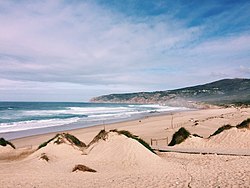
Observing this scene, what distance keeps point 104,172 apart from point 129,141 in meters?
3.12

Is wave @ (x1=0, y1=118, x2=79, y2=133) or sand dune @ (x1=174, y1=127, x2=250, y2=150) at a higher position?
wave @ (x1=0, y1=118, x2=79, y2=133)

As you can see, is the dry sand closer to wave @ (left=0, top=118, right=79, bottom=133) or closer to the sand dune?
the sand dune

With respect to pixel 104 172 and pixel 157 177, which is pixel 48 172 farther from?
pixel 157 177

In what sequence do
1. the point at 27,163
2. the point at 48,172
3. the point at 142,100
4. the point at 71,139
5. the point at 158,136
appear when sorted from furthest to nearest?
the point at 142,100 < the point at 158,136 < the point at 71,139 < the point at 27,163 < the point at 48,172

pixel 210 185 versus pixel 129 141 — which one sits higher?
pixel 129 141

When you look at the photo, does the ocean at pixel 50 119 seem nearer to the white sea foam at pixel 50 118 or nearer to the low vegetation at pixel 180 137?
the white sea foam at pixel 50 118

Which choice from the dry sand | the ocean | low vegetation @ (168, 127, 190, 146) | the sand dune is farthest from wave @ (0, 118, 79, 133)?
the sand dune

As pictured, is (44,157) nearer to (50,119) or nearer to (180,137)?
(180,137)

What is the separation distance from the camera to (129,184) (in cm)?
1131

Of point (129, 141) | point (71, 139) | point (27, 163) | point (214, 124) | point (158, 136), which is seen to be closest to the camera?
point (27, 163)

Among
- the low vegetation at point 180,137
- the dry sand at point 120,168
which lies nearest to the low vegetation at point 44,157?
the dry sand at point 120,168

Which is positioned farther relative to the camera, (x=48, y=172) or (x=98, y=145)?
(x=98, y=145)

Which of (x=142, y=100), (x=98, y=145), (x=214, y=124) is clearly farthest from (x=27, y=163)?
(x=142, y=100)

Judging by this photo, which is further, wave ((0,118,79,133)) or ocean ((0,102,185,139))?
wave ((0,118,79,133))
